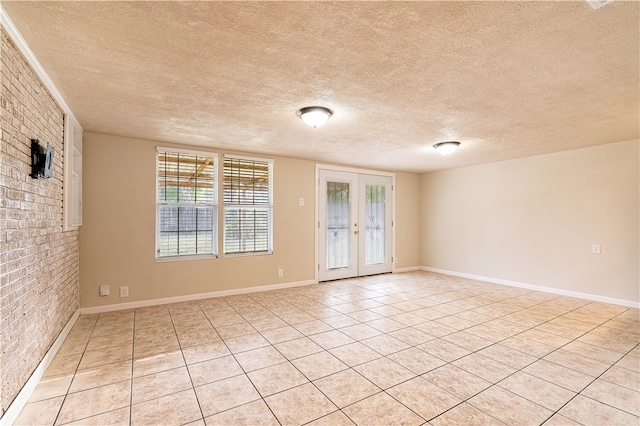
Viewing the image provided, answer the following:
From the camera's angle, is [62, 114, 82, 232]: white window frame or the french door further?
the french door

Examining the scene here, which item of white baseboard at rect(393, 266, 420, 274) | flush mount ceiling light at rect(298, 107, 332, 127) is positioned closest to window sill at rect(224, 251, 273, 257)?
flush mount ceiling light at rect(298, 107, 332, 127)

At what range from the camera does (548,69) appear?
7.38ft

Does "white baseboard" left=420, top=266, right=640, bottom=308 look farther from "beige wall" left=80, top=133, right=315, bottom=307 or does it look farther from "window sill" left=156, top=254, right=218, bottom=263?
"window sill" left=156, top=254, right=218, bottom=263

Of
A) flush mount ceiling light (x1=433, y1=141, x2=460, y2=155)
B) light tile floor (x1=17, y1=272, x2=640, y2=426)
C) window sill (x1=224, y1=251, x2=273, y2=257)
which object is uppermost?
flush mount ceiling light (x1=433, y1=141, x2=460, y2=155)

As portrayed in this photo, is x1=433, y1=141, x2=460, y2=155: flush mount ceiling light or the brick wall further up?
x1=433, y1=141, x2=460, y2=155: flush mount ceiling light

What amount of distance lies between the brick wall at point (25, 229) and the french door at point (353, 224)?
12.6ft

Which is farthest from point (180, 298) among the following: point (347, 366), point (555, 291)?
point (555, 291)

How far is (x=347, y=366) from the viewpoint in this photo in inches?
101

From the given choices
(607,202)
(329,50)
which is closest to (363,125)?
(329,50)

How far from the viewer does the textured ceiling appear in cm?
166

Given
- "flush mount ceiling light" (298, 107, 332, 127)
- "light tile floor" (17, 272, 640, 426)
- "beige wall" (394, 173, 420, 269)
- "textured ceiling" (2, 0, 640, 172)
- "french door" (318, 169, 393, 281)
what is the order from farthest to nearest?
"beige wall" (394, 173, 420, 269) → "french door" (318, 169, 393, 281) → "flush mount ceiling light" (298, 107, 332, 127) → "light tile floor" (17, 272, 640, 426) → "textured ceiling" (2, 0, 640, 172)

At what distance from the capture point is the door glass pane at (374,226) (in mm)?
6494

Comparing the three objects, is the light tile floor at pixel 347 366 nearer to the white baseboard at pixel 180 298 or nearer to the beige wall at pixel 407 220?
the white baseboard at pixel 180 298

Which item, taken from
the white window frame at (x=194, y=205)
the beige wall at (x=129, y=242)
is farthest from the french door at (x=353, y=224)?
the white window frame at (x=194, y=205)
